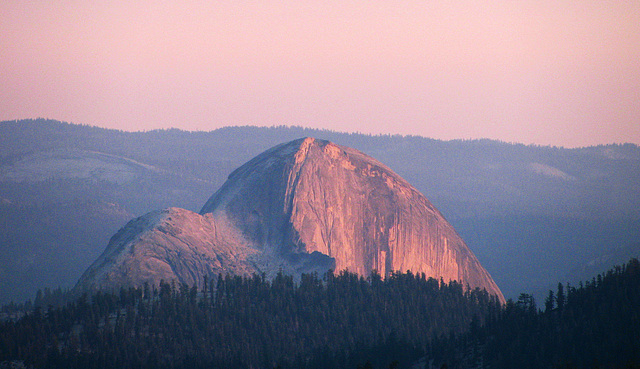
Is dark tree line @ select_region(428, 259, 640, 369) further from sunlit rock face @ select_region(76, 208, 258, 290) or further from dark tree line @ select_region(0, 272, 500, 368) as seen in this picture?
sunlit rock face @ select_region(76, 208, 258, 290)

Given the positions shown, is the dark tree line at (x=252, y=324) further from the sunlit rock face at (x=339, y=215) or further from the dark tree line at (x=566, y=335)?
the sunlit rock face at (x=339, y=215)

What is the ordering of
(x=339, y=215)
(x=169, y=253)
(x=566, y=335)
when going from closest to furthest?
(x=566, y=335), (x=169, y=253), (x=339, y=215)

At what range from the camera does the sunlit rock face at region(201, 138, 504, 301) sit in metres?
175

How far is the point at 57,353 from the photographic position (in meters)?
133

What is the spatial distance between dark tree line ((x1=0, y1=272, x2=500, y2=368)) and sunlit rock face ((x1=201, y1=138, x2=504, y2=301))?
1108 cm

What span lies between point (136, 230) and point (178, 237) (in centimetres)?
729

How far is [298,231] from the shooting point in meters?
173

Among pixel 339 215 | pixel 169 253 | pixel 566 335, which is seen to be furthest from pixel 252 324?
pixel 566 335

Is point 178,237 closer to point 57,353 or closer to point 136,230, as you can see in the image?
point 136,230

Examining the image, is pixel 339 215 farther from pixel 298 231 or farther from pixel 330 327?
pixel 330 327

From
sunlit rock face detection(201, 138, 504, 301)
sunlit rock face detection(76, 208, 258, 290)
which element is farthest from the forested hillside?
sunlit rock face detection(201, 138, 504, 301)

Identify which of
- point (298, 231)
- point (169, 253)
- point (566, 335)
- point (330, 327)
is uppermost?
point (298, 231)

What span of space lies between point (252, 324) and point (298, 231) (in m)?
29.1

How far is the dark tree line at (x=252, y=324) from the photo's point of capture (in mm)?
134000
